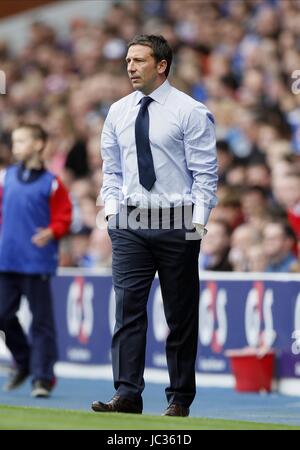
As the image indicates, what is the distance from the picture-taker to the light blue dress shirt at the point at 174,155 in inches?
349

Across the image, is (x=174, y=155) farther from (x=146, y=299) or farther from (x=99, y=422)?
(x=99, y=422)

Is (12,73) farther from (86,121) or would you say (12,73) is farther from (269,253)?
(269,253)

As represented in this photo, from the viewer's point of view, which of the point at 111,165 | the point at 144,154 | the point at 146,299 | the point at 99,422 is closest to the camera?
the point at 99,422

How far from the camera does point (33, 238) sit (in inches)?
481

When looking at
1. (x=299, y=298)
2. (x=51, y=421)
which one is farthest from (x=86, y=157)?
(x=51, y=421)

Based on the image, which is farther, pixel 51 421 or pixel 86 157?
pixel 86 157

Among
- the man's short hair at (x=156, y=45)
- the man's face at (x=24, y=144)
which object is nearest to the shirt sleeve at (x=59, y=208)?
the man's face at (x=24, y=144)

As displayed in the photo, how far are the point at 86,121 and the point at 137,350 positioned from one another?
11217 millimetres

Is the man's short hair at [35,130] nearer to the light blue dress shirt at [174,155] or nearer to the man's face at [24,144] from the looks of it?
the man's face at [24,144]

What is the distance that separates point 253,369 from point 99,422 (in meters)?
5.26

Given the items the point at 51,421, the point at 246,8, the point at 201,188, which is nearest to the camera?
the point at 51,421

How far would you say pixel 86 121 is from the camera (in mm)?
19828

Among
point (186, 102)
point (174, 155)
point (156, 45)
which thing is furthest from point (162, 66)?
point (174, 155)

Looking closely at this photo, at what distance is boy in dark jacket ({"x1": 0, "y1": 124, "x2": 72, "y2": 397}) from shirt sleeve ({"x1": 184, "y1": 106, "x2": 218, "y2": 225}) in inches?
136
